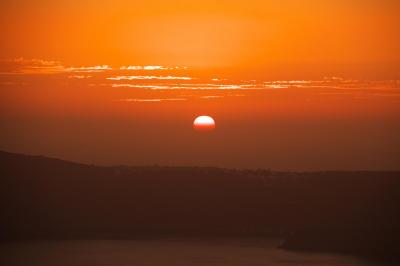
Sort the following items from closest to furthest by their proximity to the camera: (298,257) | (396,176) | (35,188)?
(298,257)
(396,176)
(35,188)

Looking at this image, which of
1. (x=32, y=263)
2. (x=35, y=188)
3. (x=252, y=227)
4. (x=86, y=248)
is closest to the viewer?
(x=32, y=263)

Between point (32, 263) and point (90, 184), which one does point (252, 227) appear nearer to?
point (90, 184)

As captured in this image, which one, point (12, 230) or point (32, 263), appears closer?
point (32, 263)

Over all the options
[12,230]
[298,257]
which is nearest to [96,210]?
[12,230]

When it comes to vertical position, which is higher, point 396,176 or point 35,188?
point 35,188

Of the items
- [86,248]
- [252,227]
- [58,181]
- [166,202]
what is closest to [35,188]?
[58,181]

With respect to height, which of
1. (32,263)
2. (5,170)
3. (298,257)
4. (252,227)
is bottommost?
(32,263)
